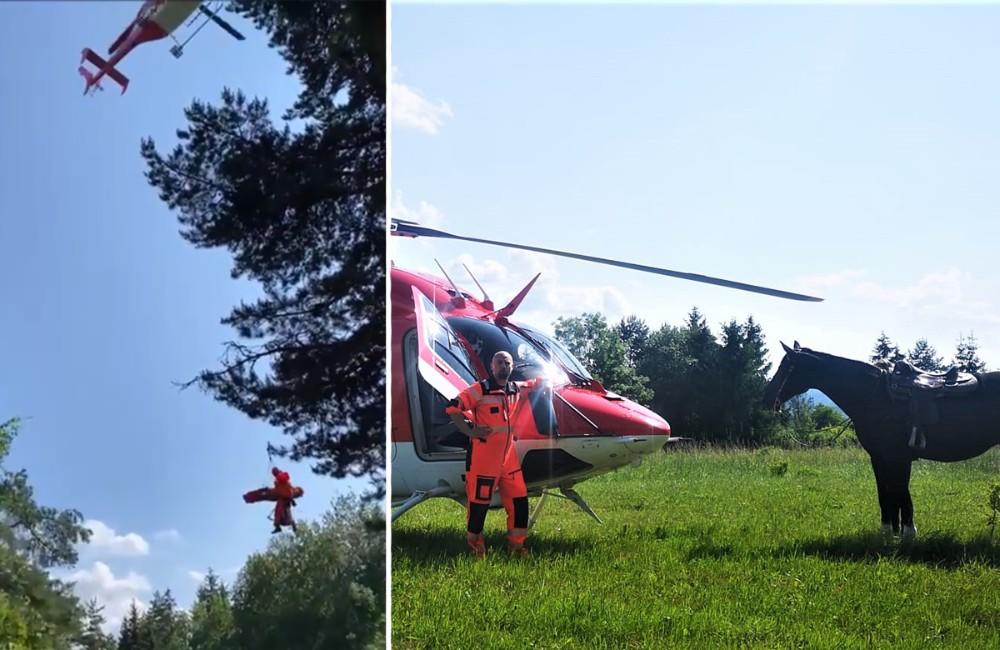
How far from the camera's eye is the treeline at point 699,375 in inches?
190

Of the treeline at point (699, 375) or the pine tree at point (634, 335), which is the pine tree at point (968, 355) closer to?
the treeline at point (699, 375)

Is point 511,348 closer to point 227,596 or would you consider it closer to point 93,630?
point 227,596

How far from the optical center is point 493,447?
15.1ft

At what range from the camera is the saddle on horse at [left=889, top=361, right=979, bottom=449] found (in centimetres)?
455

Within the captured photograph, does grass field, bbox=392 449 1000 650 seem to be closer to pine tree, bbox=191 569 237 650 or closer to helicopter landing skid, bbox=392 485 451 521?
helicopter landing skid, bbox=392 485 451 521

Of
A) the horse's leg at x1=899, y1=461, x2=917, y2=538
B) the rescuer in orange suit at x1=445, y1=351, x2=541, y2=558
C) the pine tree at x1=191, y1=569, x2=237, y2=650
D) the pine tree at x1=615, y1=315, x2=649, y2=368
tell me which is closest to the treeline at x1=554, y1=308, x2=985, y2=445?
the pine tree at x1=615, y1=315, x2=649, y2=368

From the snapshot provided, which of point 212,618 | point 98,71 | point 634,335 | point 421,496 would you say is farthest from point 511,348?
point 98,71

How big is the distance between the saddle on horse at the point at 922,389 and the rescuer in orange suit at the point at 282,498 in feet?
10.4

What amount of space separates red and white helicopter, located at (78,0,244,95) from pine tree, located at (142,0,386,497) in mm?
262

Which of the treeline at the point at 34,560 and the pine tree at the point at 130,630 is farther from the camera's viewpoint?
the pine tree at the point at 130,630

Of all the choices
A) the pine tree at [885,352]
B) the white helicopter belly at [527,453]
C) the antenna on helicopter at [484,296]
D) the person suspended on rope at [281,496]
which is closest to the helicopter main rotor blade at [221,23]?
the person suspended on rope at [281,496]

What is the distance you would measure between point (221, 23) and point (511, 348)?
7.58 ft

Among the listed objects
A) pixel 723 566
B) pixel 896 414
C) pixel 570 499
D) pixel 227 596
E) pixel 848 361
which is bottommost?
pixel 723 566

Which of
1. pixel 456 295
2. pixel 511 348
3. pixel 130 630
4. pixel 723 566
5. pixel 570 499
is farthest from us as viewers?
pixel 570 499
